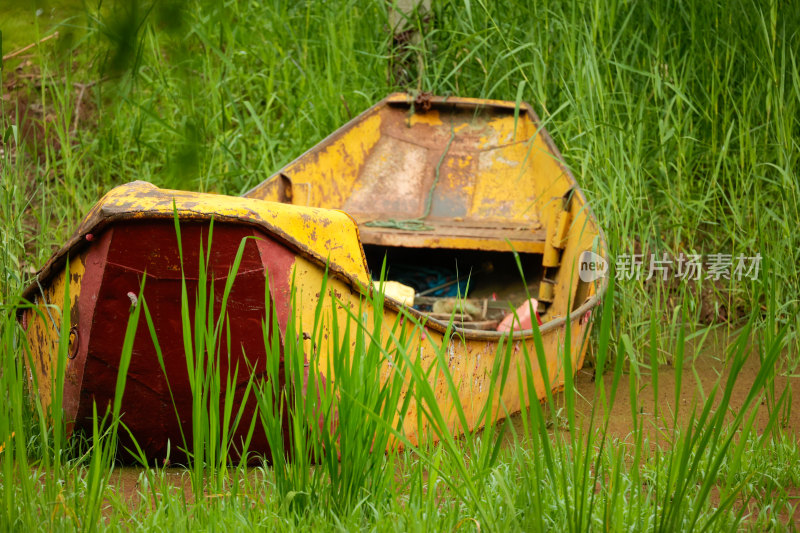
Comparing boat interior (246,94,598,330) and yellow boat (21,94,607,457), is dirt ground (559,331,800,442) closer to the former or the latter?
yellow boat (21,94,607,457)

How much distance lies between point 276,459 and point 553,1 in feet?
10.6

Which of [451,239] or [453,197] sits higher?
[453,197]

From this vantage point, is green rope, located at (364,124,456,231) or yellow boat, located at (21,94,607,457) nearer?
yellow boat, located at (21,94,607,457)

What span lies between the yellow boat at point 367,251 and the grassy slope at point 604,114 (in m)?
0.20

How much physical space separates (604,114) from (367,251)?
4.61 ft

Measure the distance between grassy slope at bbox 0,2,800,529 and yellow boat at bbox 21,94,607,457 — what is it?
0.66 feet

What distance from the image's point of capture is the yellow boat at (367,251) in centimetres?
206

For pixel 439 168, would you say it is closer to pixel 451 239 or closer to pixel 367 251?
pixel 367 251

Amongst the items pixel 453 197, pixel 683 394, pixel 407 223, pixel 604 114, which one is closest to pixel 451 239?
pixel 407 223

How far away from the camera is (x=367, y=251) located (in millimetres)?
4355

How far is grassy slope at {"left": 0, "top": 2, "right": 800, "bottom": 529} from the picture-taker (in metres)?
3.63

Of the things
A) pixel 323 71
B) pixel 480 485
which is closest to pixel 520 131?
pixel 323 71

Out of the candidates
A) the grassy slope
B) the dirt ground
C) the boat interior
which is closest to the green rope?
the boat interior

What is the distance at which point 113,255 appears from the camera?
206 cm
